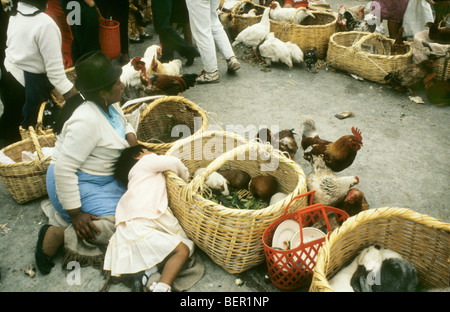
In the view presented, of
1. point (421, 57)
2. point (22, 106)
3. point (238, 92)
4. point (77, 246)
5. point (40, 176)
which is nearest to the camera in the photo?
point (77, 246)

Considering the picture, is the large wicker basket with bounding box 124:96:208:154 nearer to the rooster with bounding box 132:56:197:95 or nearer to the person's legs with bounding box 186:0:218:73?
the rooster with bounding box 132:56:197:95

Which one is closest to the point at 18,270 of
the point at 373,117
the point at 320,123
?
the point at 320,123

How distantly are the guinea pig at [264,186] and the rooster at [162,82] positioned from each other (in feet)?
4.83

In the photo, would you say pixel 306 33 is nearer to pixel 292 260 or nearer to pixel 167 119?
pixel 167 119

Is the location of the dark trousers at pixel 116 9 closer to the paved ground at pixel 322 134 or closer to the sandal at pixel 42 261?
the paved ground at pixel 322 134

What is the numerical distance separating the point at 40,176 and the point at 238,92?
2792 mm

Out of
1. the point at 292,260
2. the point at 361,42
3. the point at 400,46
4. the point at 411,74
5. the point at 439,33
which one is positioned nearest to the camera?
the point at 292,260

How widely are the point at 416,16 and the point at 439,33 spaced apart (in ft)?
3.84

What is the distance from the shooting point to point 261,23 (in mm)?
5535

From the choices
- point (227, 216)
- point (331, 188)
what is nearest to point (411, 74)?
point (331, 188)

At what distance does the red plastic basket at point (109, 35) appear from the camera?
4.13 metres

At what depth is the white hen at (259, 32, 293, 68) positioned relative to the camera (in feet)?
16.7

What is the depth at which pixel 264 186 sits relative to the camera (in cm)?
270

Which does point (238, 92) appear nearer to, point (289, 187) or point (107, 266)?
point (289, 187)
